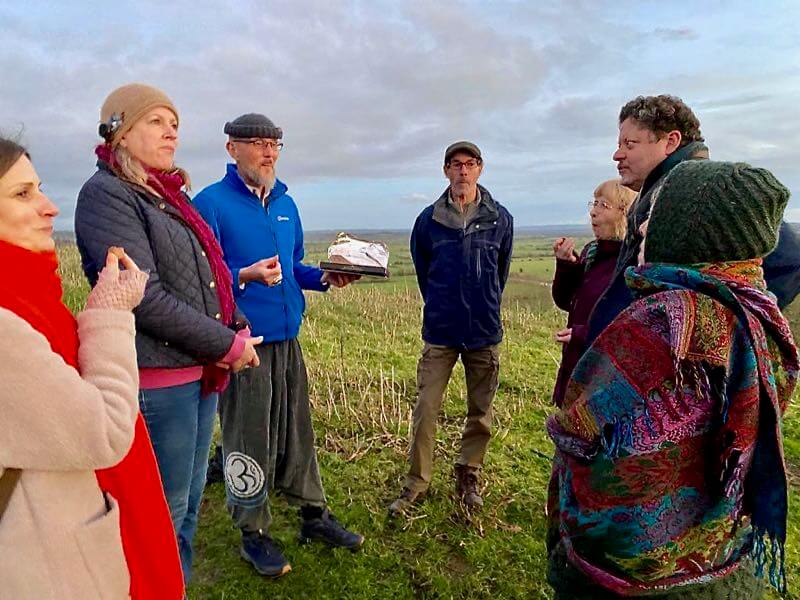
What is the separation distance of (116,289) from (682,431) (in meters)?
1.72

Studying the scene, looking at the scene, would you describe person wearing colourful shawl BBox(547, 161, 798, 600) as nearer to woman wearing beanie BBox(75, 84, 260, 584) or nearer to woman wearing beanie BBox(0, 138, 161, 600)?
woman wearing beanie BBox(0, 138, 161, 600)

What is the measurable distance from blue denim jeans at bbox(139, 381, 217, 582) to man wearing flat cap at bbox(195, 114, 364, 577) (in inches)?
20.3

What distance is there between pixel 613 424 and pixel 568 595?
0.77 m

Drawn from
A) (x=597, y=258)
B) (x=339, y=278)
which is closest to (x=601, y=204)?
(x=597, y=258)

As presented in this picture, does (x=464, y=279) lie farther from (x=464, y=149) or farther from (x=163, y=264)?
(x=163, y=264)

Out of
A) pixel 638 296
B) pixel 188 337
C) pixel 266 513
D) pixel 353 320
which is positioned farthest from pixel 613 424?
pixel 353 320

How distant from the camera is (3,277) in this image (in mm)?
1405

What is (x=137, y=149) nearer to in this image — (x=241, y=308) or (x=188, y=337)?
(x=188, y=337)

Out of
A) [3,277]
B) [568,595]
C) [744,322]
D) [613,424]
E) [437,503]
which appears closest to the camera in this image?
[3,277]

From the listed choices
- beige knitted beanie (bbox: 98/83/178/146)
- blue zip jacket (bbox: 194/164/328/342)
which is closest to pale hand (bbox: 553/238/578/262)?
blue zip jacket (bbox: 194/164/328/342)

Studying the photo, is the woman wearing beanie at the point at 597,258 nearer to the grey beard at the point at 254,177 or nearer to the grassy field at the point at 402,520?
the grassy field at the point at 402,520

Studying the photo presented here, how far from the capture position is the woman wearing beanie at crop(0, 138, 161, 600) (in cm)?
135

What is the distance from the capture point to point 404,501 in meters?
3.95

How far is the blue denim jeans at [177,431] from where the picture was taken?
2414mm
